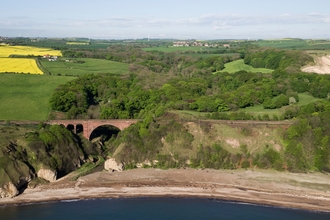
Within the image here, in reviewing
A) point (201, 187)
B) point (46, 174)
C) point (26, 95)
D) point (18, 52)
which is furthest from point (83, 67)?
point (201, 187)

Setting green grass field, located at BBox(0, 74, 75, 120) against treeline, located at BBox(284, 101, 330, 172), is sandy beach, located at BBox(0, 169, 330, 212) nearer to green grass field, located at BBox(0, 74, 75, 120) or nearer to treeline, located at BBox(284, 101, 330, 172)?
treeline, located at BBox(284, 101, 330, 172)

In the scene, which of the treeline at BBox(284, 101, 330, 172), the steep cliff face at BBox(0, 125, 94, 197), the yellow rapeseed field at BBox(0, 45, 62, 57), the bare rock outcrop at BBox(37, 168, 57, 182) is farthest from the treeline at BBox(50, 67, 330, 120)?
the yellow rapeseed field at BBox(0, 45, 62, 57)

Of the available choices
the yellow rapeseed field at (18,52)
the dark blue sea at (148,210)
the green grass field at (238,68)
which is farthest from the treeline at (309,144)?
the yellow rapeseed field at (18,52)

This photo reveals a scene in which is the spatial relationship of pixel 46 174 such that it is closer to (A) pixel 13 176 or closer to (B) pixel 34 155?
(B) pixel 34 155

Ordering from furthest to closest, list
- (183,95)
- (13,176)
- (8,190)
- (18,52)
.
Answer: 1. (18,52)
2. (183,95)
3. (13,176)
4. (8,190)

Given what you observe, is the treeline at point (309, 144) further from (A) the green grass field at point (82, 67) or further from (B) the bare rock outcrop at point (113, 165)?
(A) the green grass field at point (82, 67)
